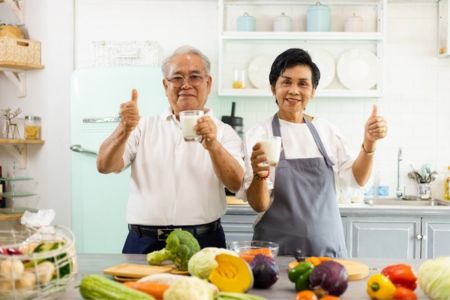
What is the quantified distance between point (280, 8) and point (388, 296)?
12.0 ft

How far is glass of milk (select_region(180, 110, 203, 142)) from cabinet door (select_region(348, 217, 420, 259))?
2.17 metres

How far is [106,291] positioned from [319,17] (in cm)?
365

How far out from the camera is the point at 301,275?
5.47 feet

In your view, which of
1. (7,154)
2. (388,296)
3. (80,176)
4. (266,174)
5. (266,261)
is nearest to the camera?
(388,296)

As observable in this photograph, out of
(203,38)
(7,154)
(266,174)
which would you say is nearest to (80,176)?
(7,154)

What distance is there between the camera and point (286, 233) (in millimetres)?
2500

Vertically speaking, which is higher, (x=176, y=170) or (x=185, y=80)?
(x=185, y=80)

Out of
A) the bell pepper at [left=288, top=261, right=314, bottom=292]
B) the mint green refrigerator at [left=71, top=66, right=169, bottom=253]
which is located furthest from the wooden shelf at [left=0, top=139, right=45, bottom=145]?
the bell pepper at [left=288, top=261, right=314, bottom=292]

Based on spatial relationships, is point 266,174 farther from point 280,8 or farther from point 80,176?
point 280,8

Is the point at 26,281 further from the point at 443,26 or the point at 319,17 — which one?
the point at 443,26

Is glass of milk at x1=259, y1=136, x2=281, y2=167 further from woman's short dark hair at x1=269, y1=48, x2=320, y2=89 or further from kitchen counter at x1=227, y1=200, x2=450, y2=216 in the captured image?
kitchen counter at x1=227, y1=200, x2=450, y2=216

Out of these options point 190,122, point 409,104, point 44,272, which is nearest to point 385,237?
point 409,104

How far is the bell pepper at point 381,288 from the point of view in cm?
157

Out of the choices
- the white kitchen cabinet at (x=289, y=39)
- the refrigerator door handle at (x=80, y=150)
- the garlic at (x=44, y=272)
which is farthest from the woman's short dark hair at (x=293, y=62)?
the refrigerator door handle at (x=80, y=150)
